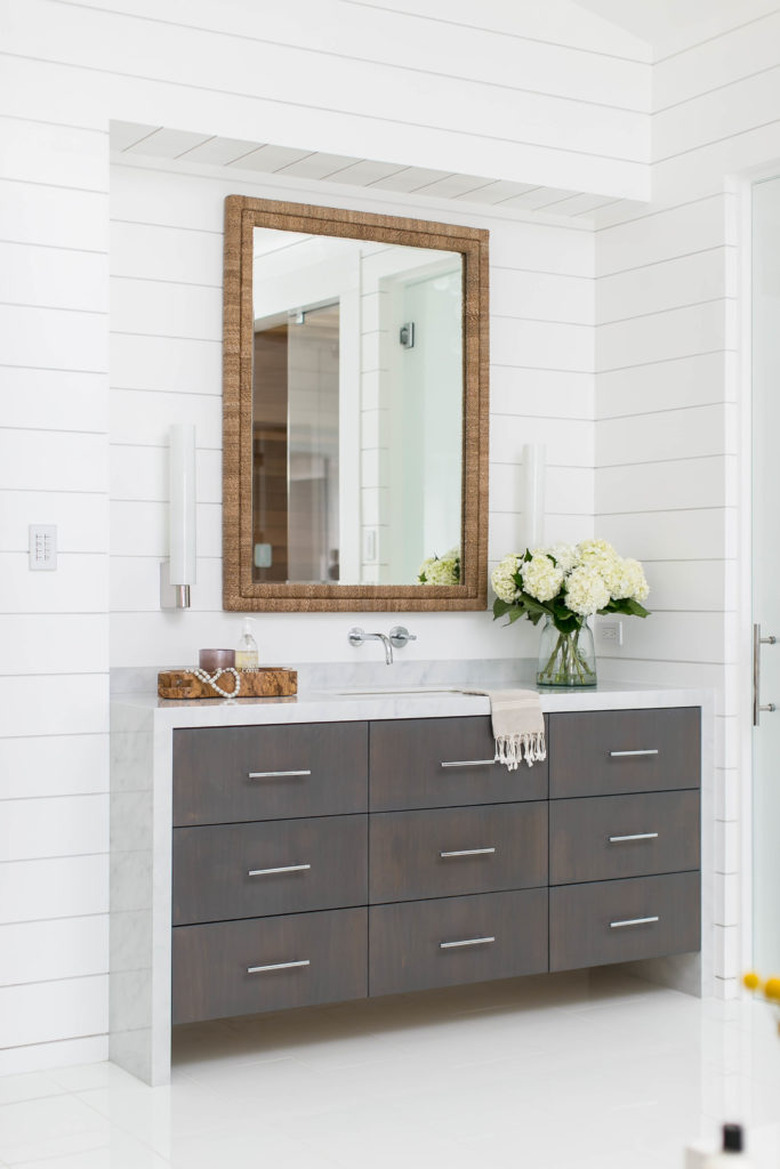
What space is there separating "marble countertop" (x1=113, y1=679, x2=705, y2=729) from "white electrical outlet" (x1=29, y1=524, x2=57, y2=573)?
362 millimetres

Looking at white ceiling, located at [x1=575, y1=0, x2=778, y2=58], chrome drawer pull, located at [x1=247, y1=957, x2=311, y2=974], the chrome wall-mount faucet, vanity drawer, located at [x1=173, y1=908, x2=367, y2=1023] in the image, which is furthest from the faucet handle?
white ceiling, located at [x1=575, y1=0, x2=778, y2=58]

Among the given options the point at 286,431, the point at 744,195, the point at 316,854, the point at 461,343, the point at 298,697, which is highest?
the point at 744,195

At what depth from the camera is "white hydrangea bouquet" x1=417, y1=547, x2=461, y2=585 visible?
13.3ft

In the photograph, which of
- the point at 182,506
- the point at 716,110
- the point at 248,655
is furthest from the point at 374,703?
the point at 716,110

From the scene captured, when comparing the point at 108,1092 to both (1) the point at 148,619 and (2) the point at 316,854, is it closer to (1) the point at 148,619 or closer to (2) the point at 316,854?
(2) the point at 316,854

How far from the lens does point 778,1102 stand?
10.1ft

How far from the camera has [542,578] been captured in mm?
3875

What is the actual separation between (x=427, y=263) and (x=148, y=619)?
4.30 ft

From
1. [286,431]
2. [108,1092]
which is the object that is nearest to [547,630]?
[286,431]

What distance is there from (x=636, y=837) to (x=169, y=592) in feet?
4.53

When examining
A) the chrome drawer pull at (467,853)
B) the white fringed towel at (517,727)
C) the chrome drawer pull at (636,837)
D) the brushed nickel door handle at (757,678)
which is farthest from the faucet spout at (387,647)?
the brushed nickel door handle at (757,678)

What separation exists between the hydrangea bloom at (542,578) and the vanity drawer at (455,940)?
797 millimetres

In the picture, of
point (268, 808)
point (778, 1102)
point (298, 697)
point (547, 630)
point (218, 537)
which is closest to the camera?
point (778, 1102)

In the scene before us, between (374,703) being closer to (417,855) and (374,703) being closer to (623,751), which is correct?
(417,855)
